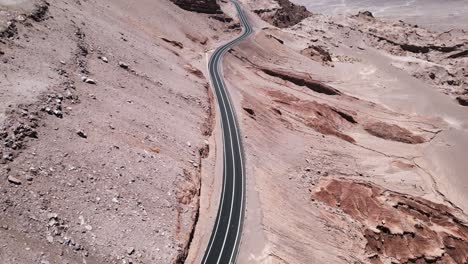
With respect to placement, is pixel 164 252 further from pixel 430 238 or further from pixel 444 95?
pixel 444 95

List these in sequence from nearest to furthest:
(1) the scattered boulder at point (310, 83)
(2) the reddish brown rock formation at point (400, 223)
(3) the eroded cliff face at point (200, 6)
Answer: (2) the reddish brown rock formation at point (400, 223)
(1) the scattered boulder at point (310, 83)
(3) the eroded cliff face at point (200, 6)

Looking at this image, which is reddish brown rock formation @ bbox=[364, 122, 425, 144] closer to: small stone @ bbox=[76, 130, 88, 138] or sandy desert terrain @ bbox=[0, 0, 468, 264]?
sandy desert terrain @ bbox=[0, 0, 468, 264]


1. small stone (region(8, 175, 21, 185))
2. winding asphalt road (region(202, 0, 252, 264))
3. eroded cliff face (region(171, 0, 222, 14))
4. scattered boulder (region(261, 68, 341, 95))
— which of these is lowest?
winding asphalt road (region(202, 0, 252, 264))

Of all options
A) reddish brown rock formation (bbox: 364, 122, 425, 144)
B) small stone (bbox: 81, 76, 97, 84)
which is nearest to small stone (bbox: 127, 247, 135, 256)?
small stone (bbox: 81, 76, 97, 84)

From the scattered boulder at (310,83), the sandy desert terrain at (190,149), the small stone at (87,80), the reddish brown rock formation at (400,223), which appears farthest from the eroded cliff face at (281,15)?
the small stone at (87,80)

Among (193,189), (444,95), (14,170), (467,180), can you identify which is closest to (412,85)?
(444,95)

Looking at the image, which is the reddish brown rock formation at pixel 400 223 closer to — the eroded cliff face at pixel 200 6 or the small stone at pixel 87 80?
the small stone at pixel 87 80

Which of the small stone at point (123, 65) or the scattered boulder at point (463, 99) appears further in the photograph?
the scattered boulder at point (463, 99)
